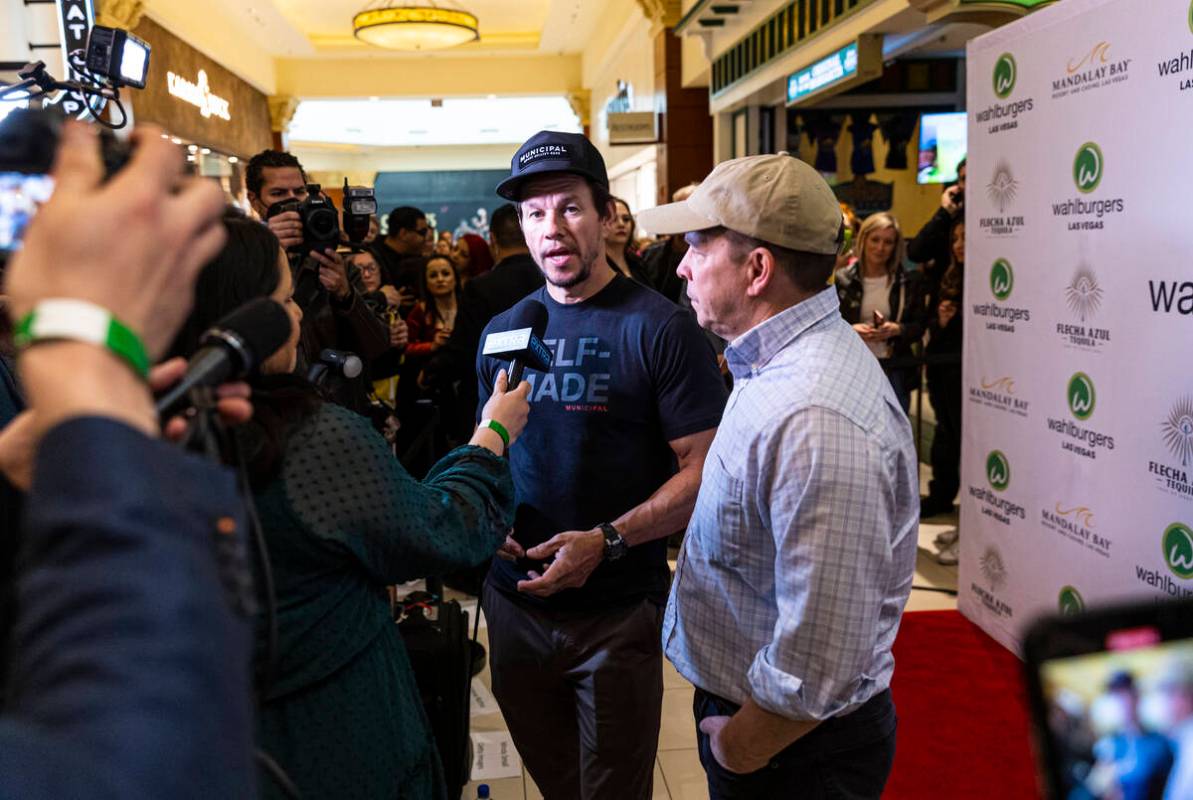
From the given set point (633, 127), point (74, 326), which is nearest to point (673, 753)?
point (74, 326)

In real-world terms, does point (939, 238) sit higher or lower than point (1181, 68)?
lower

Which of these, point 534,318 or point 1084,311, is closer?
point 534,318

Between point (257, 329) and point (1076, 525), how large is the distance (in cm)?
304

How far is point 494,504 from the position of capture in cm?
138

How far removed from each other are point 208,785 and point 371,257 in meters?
4.17

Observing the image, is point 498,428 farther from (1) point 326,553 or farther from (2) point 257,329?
(2) point 257,329

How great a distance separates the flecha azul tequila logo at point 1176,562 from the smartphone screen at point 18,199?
270cm

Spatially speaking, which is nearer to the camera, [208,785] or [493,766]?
[208,785]

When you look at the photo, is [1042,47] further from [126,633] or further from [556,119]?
[556,119]

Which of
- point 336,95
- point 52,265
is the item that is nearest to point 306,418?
point 52,265

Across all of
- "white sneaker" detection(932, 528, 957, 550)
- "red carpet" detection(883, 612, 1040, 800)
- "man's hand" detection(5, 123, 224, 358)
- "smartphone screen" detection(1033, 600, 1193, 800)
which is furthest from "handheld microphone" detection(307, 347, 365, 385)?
"white sneaker" detection(932, 528, 957, 550)

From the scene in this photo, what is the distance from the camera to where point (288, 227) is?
2701 millimetres

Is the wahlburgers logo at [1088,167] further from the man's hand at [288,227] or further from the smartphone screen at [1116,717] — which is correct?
the smartphone screen at [1116,717]

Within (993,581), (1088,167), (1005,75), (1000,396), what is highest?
(1005,75)
